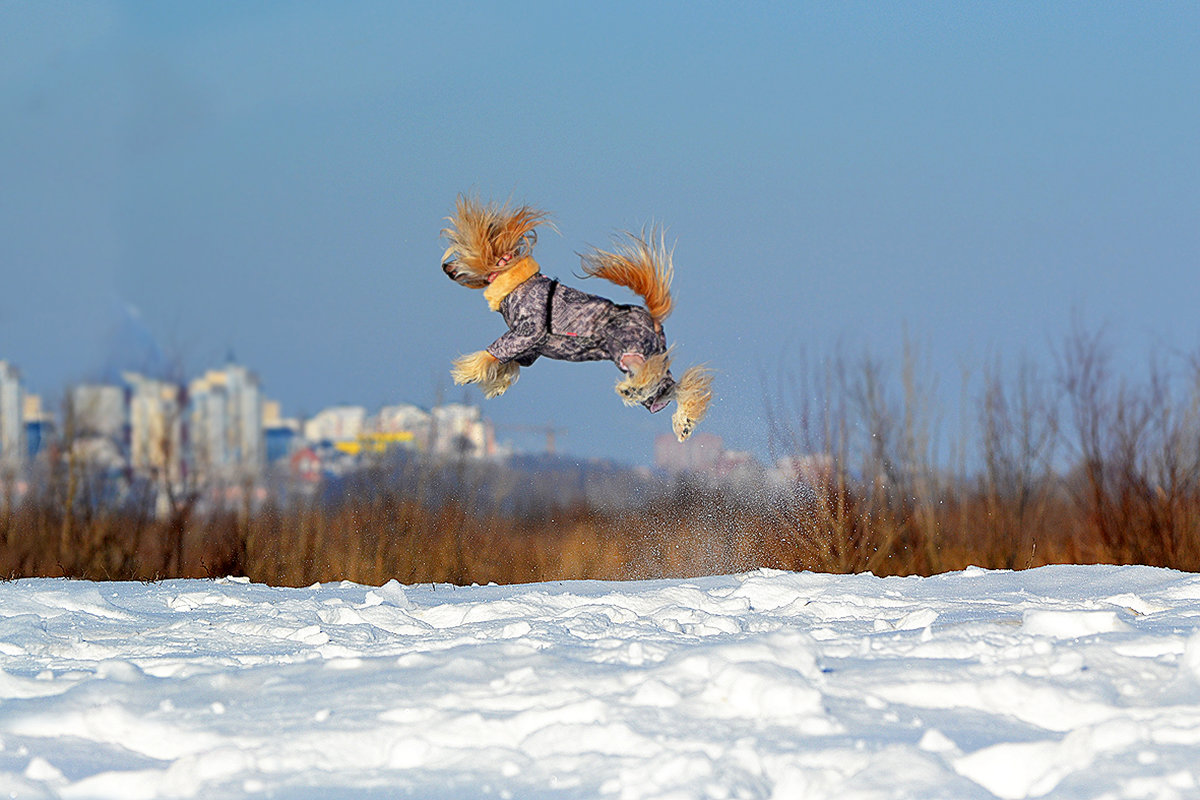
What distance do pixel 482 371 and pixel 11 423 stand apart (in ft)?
18.8

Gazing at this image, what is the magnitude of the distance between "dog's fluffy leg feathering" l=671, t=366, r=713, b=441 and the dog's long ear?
0.84 metres

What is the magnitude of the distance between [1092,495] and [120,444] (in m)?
6.83

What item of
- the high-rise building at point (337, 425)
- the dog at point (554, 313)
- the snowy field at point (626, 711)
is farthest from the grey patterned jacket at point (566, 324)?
the high-rise building at point (337, 425)

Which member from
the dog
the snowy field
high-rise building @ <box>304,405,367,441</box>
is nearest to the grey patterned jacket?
the dog

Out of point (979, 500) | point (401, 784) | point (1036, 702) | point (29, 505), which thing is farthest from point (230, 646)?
point (979, 500)

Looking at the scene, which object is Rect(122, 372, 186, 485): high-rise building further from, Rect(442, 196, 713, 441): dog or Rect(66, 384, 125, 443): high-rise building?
Rect(442, 196, 713, 441): dog

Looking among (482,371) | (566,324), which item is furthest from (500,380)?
(566,324)

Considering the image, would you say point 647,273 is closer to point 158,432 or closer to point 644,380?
point 644,380

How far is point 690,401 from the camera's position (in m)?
4.70

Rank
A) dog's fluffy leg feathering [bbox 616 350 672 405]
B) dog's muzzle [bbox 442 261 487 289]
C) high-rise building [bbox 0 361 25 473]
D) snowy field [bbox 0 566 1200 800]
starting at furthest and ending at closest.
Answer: high-rise building [bbox 0 361 25 473] → dog's muzzle [bbox 442 261 487 289] → dog's fluffy leg feathering [bbox 616 350 672 405] → snowy field [bbox 0 566 1200 800]

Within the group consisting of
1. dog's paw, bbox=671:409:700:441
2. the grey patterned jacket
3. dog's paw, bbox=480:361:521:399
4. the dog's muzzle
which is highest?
the dog's muzzle

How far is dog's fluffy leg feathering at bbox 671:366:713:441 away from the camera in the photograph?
185 inches

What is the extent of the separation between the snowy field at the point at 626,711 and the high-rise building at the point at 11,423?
15.0 feet

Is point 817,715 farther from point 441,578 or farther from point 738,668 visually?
point 441,578
